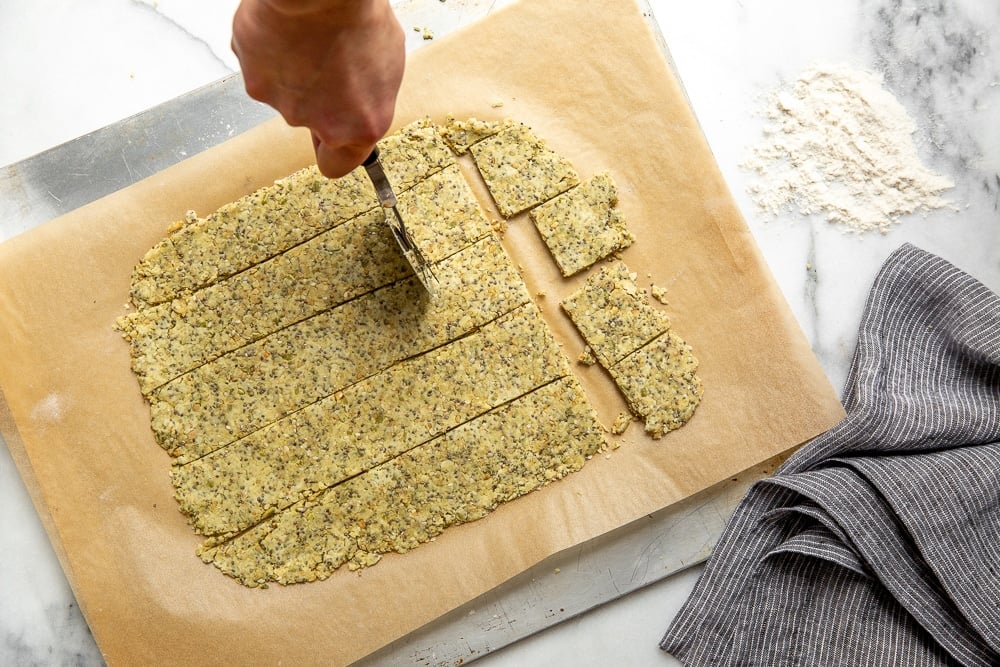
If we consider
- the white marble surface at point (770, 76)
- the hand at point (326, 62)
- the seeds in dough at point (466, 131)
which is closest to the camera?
the hand at point (326, 62)

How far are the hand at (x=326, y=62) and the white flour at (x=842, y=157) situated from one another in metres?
1.75

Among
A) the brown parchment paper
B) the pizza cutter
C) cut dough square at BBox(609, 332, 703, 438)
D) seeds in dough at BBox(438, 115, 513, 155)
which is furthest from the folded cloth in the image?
seeds in dough at BBox(438, 115, 513, 155)

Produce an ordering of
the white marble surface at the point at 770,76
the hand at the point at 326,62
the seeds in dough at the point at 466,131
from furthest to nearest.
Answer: the white marble surface at the point at 770,76
the seeds in dough at the point at 466,131
the hand at the point at 326,62

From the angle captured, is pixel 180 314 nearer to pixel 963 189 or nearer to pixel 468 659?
pixel 468 659

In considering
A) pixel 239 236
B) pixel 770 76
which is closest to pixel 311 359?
pixel 239 236

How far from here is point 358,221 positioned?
290 cm

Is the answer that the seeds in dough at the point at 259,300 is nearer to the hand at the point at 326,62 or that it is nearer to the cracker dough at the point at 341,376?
the cracker dough at the point at 341,376

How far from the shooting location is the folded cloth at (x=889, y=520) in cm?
269

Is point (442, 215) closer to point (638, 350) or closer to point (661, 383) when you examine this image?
point (638, 350)

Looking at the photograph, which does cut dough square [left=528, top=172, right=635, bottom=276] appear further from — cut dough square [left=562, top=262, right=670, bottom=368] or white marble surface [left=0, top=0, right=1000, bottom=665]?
white marble surface [left=0, top=0, right=1000, bottom=665]

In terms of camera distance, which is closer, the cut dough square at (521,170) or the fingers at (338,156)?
the fingers at (338,156)

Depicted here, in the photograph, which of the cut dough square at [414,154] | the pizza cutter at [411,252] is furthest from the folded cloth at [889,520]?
the cut dough square at [414,154]

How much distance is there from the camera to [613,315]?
9.54 feet

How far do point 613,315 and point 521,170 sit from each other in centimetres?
63
